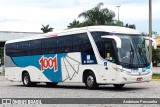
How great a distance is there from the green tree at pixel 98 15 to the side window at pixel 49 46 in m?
28.3

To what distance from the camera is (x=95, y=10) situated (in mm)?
52219

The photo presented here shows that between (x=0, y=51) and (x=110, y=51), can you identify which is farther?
(x=0, y=51)

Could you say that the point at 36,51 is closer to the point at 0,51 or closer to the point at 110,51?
the point at 110,51

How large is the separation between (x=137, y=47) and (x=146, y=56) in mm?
698

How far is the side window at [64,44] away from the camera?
22111mm

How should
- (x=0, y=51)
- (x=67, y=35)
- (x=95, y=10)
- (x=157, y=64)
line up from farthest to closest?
(x=0, y=51)
(x=157, y=64)
(x=95, y=10)
(x=67, y=35)

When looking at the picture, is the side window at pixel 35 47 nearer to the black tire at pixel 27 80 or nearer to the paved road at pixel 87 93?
the black tire at pixel 27 80

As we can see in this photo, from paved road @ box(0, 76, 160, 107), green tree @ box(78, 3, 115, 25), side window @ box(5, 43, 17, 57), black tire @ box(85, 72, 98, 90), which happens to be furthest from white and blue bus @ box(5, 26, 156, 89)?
green tree @ box(78, 3, 115, 25)

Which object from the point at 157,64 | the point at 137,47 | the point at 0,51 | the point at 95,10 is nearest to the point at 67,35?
the point at 137,47

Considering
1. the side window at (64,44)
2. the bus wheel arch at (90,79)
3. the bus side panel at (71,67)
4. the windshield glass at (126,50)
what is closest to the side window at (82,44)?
the bus side panel at (71,67)

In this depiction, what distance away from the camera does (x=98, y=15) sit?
5219 cm

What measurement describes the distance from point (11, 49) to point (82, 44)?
8185mm

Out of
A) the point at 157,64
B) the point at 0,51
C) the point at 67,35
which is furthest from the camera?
the point at 0,51

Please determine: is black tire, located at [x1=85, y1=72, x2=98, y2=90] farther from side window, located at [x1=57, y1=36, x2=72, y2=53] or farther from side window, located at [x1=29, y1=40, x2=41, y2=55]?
side window, located at [x1=29, y1=40, x2=41, y2=55]
